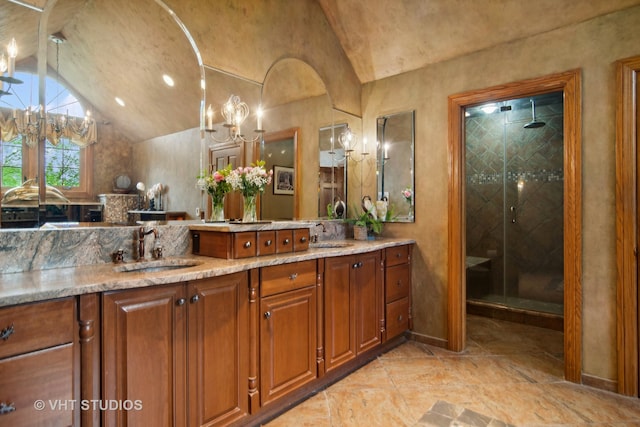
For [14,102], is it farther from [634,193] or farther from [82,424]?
[634,193]

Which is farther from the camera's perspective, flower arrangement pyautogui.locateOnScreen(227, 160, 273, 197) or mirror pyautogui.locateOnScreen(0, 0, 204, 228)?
flower arrangement pyautogui.locateOnScreen(227, 160, 273, 197)

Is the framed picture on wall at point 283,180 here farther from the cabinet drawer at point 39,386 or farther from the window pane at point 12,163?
the cabinet drawer at point 39,386

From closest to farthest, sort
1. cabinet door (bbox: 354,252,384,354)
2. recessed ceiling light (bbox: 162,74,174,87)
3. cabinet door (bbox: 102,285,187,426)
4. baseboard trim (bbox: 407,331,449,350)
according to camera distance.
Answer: cabinet door (bbox: 102,285,187,426) → recessed ceiling light (bbox: 162,74,174,87) → cabinet door (bbox: 354,252,384,354) → baseboard trim (bbox: 407,331,449,350)

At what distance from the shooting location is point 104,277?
4.79ft

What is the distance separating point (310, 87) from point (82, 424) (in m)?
2.83

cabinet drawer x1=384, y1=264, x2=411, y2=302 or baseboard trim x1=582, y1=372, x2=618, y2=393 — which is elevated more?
cabinet drawer x1=384, y1=264, x2=411, y2=302

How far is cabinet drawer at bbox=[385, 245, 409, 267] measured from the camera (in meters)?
3.03

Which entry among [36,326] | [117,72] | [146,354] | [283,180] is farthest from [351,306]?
[117,72]

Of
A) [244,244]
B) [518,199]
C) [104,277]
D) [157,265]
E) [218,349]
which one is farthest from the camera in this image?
[518,199]

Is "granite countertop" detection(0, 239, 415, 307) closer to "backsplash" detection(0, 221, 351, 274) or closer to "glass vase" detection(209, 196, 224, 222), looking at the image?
"backsplash" detection(0, 221, 351, 274)

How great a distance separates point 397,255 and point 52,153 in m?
Result: 2.56

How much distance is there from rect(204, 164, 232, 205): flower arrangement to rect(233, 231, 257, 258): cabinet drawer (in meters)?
0.44

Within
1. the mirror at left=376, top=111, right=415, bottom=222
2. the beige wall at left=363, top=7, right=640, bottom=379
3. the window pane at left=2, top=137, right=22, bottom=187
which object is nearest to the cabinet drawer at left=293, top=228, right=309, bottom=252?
the mirror at left=376, top=111, right=415, bottom=222

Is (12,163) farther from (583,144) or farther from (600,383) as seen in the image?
(600,383)
